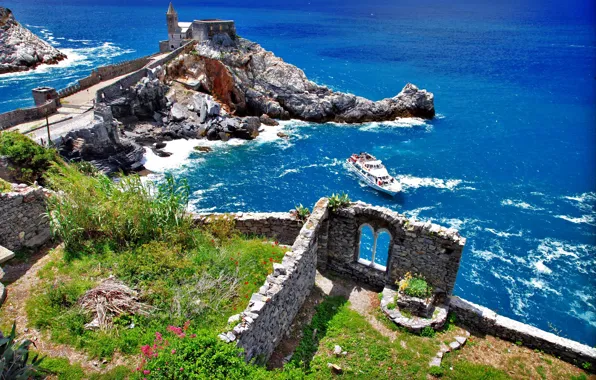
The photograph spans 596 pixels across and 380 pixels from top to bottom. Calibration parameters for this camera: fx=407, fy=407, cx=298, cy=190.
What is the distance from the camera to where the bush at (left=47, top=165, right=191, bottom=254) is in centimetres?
1694

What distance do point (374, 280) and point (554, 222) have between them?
2662cm

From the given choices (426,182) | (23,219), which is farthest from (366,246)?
(23,219)

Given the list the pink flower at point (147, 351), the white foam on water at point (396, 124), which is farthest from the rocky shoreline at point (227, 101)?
the pink flower at point (147, 351)

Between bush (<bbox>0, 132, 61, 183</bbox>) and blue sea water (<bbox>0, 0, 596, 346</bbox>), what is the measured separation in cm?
1262

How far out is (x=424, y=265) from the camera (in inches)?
666

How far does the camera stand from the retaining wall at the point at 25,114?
1515 inches

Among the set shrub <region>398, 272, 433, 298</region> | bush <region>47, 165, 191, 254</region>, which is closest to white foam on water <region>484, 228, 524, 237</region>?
shrub <region>398, 272, 433, 298</region>

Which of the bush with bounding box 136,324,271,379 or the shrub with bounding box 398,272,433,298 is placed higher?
the bush with bounding box 136,324,271,379

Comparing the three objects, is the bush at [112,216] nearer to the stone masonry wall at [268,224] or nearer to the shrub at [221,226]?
the shrub at [221,226]

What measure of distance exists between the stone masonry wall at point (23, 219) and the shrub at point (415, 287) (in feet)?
52.9

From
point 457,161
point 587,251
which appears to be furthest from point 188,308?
point 457,161

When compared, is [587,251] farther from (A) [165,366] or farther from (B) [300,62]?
(B) [300,62]

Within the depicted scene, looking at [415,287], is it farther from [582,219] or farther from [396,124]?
[396,124]

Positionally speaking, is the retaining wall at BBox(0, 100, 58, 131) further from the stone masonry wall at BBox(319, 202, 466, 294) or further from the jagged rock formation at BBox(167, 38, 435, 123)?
the stone masonry wall at BBox(319, 202, 466, 294)
